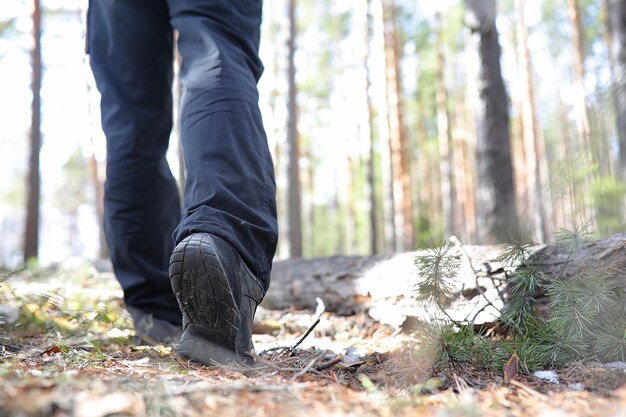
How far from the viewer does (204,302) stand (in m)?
1.20

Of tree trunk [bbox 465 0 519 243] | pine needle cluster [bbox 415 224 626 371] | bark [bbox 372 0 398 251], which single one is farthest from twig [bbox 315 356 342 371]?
bark [bbox 372 0 398 251]

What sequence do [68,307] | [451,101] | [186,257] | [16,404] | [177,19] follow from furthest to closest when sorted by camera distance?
[451,101] < [68,307] < [177,19] < [186,257] < [16,404]

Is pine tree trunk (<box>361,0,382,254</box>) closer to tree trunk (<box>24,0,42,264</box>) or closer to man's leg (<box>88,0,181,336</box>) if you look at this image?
tree trunk (<box>24,0,42,264</box>)

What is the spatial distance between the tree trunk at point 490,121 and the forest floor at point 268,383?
397 centimetres

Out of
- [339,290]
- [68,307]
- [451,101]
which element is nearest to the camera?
[68,307]

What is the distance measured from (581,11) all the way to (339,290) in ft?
53.2

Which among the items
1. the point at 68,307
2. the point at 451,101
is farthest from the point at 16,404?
the point at 451,101

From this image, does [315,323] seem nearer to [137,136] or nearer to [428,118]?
[137,136]

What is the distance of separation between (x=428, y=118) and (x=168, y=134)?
21.2m

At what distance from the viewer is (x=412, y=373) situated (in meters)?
1.23

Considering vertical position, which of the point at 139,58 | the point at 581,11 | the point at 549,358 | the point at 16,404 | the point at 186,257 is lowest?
the point at 549,358

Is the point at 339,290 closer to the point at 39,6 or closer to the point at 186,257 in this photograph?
the point at 186,257

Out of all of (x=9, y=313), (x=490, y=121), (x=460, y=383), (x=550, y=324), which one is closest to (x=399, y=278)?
(x=550, y=324)

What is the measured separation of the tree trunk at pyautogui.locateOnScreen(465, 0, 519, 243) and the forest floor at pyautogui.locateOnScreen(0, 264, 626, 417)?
13.0ft
